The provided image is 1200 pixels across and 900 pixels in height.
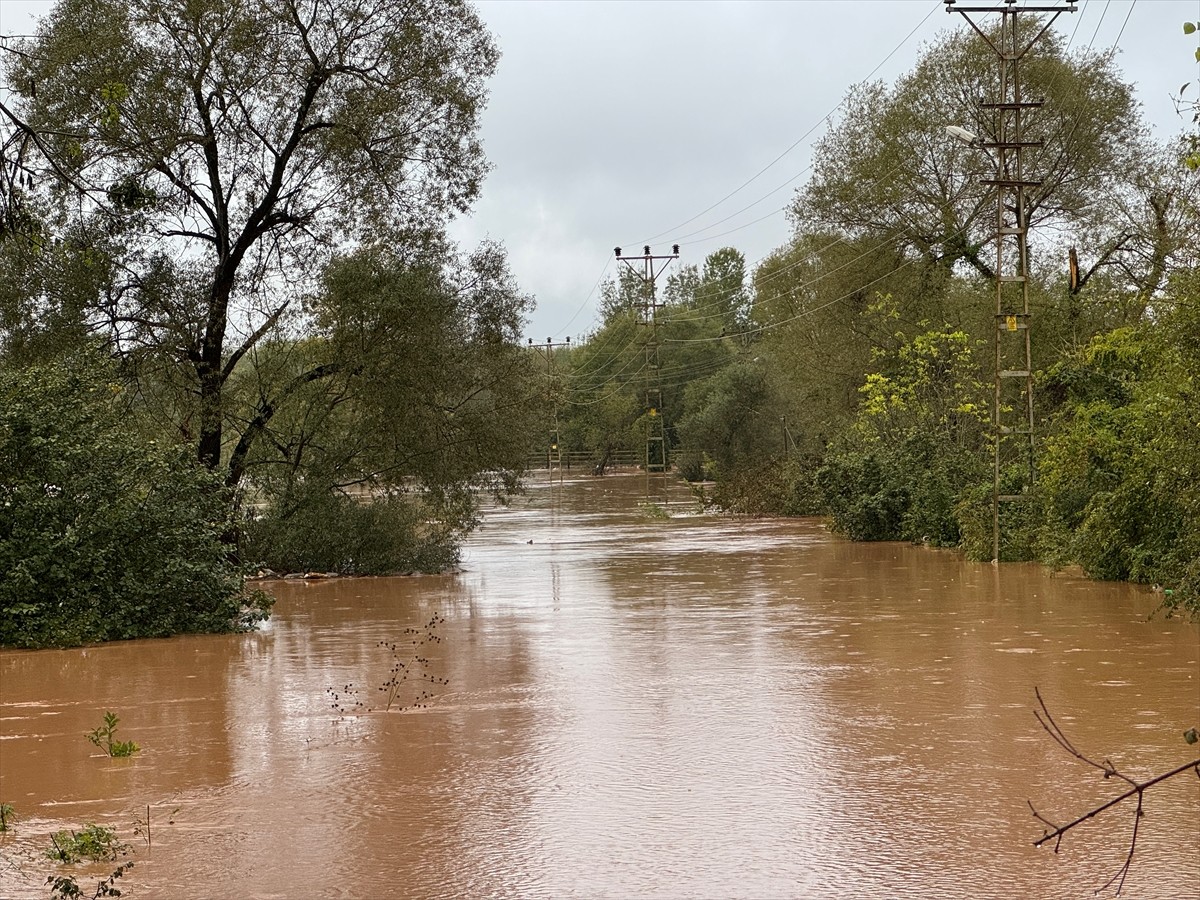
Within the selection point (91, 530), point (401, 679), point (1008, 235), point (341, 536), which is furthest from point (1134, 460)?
point (341, 536)

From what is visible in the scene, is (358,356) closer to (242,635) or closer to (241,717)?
(242,635)

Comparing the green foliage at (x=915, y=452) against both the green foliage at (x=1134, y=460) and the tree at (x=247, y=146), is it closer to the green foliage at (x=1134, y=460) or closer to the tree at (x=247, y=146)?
the green foliage at (x=1134, y=460)

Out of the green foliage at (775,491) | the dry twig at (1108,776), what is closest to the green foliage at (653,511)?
the green foliage at (775,491)

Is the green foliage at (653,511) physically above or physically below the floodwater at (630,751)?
above

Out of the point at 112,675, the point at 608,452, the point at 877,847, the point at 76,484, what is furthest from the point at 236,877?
the point at 608,452

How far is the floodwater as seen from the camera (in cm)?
786

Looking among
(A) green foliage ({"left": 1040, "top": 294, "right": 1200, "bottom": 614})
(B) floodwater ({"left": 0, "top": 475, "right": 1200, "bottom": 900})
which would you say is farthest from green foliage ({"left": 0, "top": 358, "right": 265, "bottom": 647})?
(A) green foliage ({"left": 1040, "top": 294, "right": 1200, "bottom": 614})

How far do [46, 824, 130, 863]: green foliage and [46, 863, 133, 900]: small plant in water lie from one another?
0.27 m

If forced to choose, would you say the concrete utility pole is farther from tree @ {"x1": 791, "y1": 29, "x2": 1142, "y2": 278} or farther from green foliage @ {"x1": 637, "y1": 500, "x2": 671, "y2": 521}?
green foliage @ {"x1": 637, "y1": 500, "x2": 671, "y2": 521}

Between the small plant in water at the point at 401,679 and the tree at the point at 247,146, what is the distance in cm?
833

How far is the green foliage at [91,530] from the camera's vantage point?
16828mm

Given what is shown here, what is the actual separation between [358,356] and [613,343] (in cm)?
7881

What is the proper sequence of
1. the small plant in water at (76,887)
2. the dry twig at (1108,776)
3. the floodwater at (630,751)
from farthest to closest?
1. the floodwater at (630,751)
2. the small plant in water at (76,887)
3. the dry twig at (1108,776)

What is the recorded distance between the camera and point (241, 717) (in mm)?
12656
